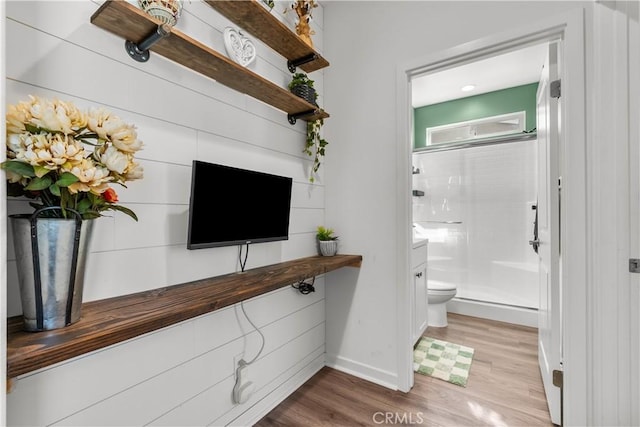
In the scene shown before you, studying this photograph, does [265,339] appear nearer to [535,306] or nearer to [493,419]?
[493,419]

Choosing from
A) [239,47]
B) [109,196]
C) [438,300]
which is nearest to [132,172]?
[109,196]

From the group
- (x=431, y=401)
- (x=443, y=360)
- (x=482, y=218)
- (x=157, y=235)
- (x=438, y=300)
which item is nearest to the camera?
(x=157, y=235)

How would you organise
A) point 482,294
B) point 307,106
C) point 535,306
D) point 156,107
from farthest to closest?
point 482,294, point 535,306, point 307,106, point 156,107

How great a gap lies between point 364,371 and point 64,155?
2036mm

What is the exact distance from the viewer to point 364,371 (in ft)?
6.79

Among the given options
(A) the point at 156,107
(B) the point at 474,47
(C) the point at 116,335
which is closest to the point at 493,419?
(C) the point at 116,335

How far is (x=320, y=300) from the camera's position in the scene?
2234 mm

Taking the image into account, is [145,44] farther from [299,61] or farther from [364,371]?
[364,371]

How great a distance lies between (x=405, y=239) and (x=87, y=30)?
1.79 m

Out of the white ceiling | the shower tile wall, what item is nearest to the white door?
the white ceiling

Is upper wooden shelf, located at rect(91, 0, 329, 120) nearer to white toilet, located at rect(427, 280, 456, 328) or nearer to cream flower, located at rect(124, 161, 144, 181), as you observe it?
cream flower, located at rect(124, 161, 144, 181)

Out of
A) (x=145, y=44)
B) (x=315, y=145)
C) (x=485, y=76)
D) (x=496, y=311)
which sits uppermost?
(x=485, y=76)

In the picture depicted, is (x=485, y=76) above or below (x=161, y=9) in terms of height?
above

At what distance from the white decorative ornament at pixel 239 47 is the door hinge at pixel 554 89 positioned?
1.60m
